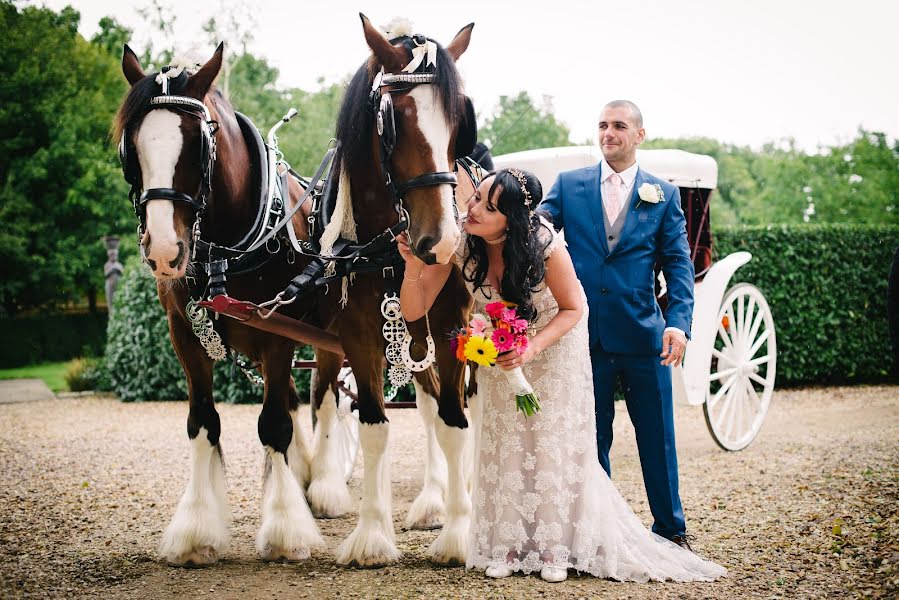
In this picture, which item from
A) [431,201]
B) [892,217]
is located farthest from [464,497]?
[892,217]

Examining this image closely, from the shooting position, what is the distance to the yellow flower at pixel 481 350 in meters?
3.20

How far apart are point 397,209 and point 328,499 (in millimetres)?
2639

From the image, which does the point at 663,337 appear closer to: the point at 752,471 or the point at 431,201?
the point at 431,201

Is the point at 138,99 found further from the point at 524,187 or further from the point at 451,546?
the point at 451,546

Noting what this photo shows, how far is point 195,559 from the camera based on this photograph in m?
4.00

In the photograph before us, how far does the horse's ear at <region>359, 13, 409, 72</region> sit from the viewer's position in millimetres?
3404

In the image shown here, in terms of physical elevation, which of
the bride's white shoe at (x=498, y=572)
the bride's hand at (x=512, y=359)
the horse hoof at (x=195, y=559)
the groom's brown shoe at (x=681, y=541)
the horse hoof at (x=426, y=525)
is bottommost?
the horse hoof at (x=426, y=525)

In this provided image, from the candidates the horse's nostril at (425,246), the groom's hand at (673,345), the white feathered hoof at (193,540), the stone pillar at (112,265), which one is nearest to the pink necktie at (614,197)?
the groom's hand at (673,345)

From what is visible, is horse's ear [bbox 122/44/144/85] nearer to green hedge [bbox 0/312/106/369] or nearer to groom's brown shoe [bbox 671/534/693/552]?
groom's brown shoe [bbox 671/534/693/552]

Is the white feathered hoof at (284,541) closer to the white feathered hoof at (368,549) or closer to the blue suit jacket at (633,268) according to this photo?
the white feathered hoof at (368,549)

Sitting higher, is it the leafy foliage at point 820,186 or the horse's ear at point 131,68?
the leafy foliage at point 820,186

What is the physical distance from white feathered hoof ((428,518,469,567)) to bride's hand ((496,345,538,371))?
3.37ft

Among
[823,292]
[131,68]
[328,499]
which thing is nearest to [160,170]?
[131,68]

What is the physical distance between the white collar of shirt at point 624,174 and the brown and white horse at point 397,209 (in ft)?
2.87
